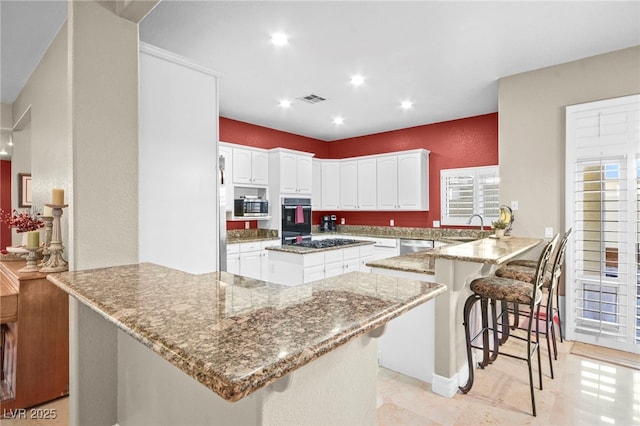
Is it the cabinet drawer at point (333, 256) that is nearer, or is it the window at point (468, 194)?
the cabinet drawer at point (333, 256)

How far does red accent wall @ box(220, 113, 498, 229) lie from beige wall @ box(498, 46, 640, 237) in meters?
1.47

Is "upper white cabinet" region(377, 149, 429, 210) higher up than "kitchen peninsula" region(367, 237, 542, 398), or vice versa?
"upper white cabinet" region(377, 149, 429, 210)

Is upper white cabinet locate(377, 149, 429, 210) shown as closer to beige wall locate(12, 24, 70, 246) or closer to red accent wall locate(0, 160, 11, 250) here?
beige wall locate(12, 24, 70, 246)

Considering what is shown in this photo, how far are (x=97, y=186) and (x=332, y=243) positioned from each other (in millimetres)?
3258

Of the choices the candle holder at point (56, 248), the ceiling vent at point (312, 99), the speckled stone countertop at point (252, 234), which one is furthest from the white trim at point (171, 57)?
the speckled stone countertop at point (252, 234)

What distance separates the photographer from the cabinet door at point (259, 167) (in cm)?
545

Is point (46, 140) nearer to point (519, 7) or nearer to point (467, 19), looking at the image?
point (467, 19)

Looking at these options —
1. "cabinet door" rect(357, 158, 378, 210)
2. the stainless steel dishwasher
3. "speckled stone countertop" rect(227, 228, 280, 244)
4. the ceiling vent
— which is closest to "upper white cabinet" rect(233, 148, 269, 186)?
"speckled stone countertop" rect(227, 228, 280, 244)

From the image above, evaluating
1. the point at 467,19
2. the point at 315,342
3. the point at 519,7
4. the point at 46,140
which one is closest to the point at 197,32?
the point at 46,140

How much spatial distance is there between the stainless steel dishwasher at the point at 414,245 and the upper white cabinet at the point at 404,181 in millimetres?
604

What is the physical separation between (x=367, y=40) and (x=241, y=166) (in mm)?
2902

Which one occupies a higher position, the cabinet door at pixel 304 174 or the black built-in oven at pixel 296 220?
the cabinet door at pixel 304 174

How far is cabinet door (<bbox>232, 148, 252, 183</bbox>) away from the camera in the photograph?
16.9 ft

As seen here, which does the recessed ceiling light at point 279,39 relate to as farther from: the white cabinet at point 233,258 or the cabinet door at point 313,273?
the white cabinet at point 233,258
